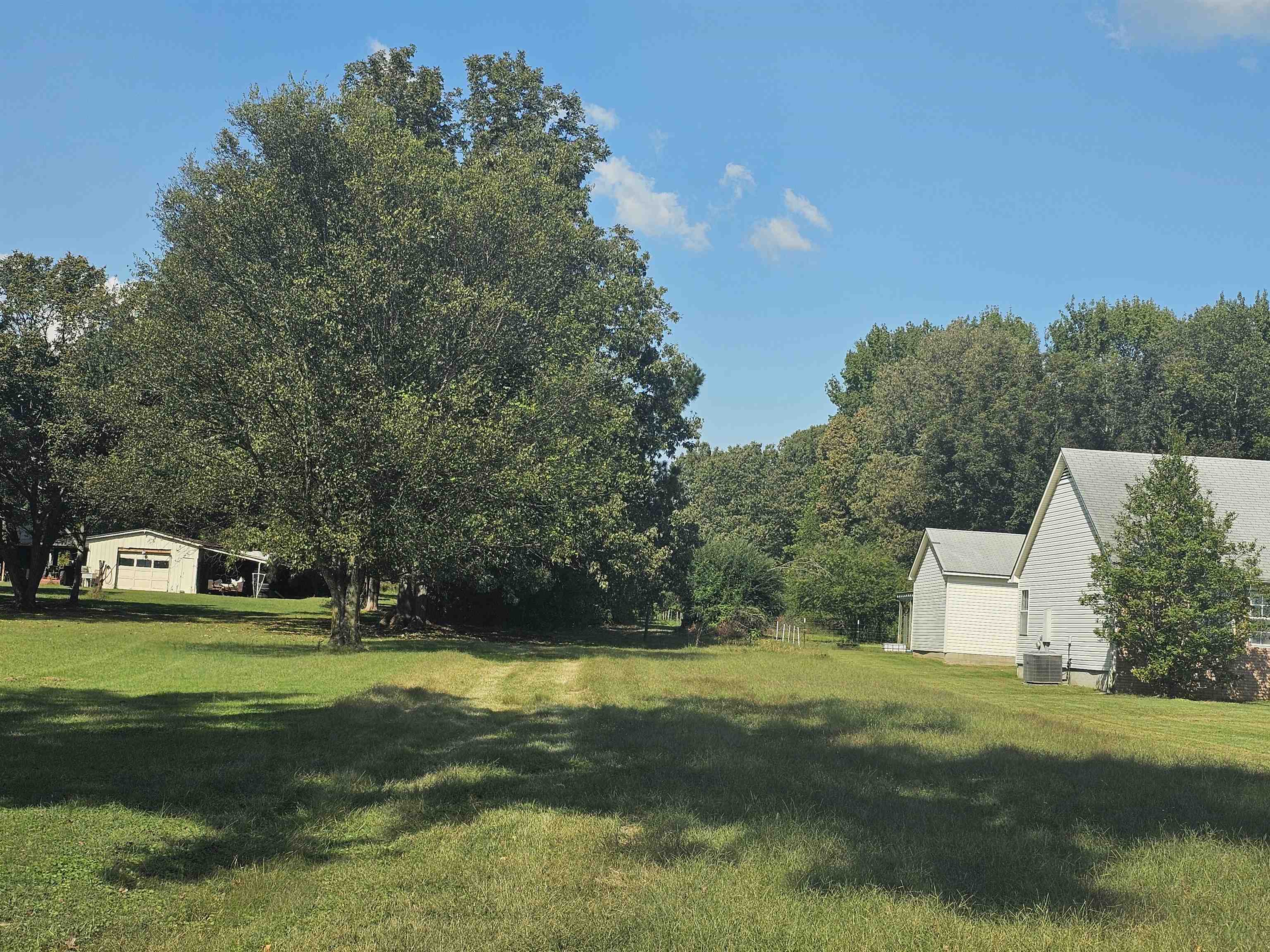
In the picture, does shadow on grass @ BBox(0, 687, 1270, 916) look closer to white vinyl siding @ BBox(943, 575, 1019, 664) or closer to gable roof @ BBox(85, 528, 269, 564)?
white vinyl siding @ BBox(943, 575, 1019, 664)

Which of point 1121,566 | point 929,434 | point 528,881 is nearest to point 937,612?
point 1121,566

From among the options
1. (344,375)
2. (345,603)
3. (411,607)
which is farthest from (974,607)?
(344,375)

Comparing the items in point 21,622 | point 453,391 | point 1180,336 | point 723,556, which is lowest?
point 21,622

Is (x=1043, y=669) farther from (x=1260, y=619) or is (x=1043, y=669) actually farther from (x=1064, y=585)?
(x=1260, y=619)

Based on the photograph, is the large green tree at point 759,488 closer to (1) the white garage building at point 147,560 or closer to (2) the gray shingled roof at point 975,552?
(1) the white garage building at point 147,560

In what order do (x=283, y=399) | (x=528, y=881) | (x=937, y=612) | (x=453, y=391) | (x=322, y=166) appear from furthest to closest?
(x=937, y=612) < (x=322, y=166) < (x=453, y=391) < (x=283, y=399) < (x=528, y=881)

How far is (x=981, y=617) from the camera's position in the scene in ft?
138

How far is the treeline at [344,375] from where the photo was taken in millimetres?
24891

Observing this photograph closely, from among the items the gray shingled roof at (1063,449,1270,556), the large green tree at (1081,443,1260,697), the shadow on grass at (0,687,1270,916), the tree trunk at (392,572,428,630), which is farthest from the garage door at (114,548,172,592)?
the shadow on grass at (0,687,1270,916)

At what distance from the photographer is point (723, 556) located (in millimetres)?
47594

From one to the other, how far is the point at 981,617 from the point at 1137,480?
12864 mm

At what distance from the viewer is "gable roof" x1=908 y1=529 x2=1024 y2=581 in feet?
138

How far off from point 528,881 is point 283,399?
Answer: 64.6 feet

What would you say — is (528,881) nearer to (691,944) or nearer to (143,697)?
(691,944)
